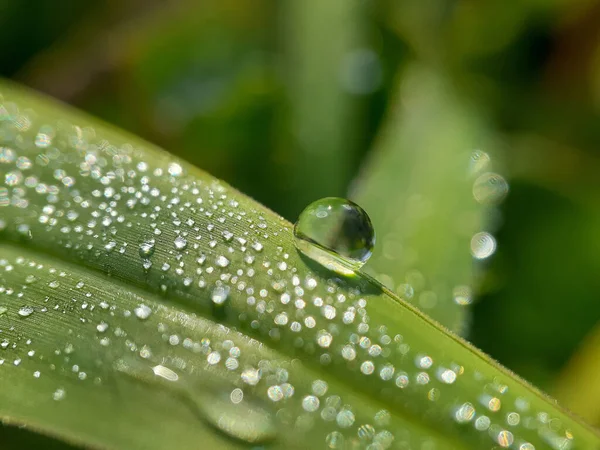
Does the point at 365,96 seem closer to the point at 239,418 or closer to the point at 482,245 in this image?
the point at 482,245

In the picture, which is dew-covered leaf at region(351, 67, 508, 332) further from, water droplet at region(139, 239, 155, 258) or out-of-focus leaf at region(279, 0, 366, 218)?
water droplet at region(139, 239, 155, 258)

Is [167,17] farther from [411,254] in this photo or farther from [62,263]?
[62,263]

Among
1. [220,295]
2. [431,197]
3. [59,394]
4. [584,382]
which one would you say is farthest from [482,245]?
[59,394]

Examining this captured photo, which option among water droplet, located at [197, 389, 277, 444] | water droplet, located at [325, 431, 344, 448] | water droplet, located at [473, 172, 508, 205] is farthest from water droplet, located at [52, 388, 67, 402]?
water droplet, located at [473, 172, 508, 205]

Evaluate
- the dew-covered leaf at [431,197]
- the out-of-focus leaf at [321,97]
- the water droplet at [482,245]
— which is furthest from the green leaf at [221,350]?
the out-of-focus leaf at [321,97]

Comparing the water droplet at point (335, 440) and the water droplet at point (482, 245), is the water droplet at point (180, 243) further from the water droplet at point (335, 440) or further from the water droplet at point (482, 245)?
the water droplet at point (482, 245)

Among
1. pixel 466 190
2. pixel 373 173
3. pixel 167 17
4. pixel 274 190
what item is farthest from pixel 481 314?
pixel 167 17
